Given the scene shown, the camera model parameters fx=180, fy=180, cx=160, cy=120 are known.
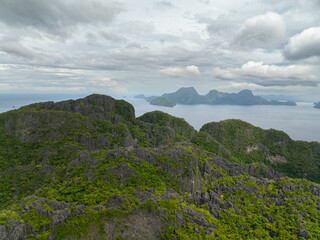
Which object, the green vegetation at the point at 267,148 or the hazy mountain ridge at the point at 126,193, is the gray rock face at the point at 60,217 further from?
the green vegetation at the point at 267,148

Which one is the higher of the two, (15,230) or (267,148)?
(15,230)

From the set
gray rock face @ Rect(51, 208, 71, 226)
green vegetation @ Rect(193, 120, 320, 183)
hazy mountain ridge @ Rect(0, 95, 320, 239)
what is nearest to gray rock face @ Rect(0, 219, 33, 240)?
hazy mountain ridge @ Rect(0, 95, 320, 239)

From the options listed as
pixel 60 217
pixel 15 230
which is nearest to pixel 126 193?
pixel 60 217

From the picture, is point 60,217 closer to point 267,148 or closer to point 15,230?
point 15,230

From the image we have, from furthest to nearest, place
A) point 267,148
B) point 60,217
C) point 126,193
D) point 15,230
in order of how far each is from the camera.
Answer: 1. point 267,148
2. point 126,193
3. point 60,217
4. point 15,230

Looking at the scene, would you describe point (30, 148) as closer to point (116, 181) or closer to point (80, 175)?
point (80, 175)

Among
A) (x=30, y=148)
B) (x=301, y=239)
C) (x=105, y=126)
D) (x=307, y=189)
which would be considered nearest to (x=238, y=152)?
(x=307, y=189)

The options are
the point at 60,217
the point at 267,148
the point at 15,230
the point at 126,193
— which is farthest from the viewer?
the point at 267,148

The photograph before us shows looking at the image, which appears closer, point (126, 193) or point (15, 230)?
point (15, 230)
